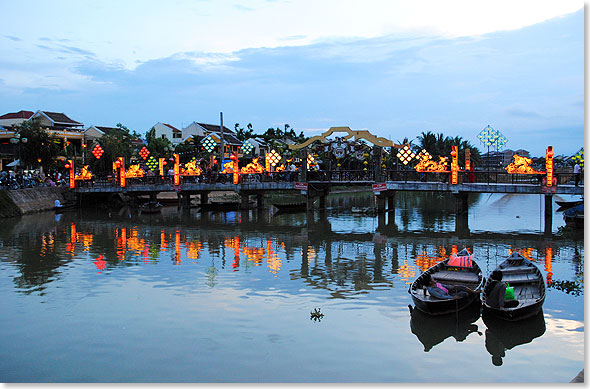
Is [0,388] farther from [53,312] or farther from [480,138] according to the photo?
[480,138]

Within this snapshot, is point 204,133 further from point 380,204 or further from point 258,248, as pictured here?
point 258,248

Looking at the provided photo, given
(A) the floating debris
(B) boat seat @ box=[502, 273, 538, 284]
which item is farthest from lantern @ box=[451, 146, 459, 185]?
(A) the floating debris

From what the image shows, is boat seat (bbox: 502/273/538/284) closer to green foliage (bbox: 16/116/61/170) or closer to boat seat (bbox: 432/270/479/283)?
boat seat (bbox: 432/270/479/283)

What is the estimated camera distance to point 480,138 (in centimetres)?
3189

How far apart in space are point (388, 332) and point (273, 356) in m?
2.59

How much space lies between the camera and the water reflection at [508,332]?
1037 centimetres

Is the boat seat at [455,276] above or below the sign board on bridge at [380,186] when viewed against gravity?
below

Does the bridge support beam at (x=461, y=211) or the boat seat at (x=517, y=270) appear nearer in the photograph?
the boat seat at (x=517, y=270)

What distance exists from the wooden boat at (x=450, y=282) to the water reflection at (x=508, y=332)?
73 centimetres

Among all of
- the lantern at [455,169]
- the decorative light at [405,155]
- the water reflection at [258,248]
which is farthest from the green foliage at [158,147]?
the lantern at [455,169]

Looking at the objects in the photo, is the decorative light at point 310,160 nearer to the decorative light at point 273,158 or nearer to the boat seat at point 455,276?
the decorative light at point 273,158

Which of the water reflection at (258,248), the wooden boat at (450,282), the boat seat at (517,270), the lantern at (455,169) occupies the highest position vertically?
the lantern at (455,169)

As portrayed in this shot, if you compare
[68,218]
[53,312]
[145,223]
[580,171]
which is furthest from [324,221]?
[53,312]

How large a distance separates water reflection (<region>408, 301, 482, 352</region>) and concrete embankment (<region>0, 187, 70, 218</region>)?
29.0 meters
